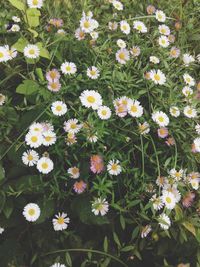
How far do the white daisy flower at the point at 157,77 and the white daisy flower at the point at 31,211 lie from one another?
2.50 feet

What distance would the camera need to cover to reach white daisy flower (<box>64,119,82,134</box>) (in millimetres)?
1725

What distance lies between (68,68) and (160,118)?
451 millimetres

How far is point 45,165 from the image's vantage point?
1687mm

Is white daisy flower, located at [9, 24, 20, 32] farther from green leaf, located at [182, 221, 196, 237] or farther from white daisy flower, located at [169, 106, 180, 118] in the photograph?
green leaf, located at [182, 221, 196, 237]

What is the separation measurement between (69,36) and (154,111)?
0.55 metres

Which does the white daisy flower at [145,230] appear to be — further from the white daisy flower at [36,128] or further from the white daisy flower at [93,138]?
the white daisy flower at [36,128]

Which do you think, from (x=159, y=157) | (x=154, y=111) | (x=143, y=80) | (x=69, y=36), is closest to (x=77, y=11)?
(x=69, y=36)

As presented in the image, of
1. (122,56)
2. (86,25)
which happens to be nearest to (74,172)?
(122,56)

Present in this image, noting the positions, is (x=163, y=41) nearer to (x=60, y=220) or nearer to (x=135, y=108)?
(x=135, y=108)

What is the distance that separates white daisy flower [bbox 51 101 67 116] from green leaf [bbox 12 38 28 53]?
332 millimetres

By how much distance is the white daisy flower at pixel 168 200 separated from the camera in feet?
5.49

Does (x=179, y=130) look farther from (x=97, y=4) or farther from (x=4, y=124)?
(x=97, y=4)

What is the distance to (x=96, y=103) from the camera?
1.79 metres

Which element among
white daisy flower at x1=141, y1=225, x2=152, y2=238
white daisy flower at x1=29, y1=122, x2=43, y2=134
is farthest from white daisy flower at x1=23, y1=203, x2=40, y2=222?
white daisy flower at x1=141, y1=225, x2=152, y2=238
